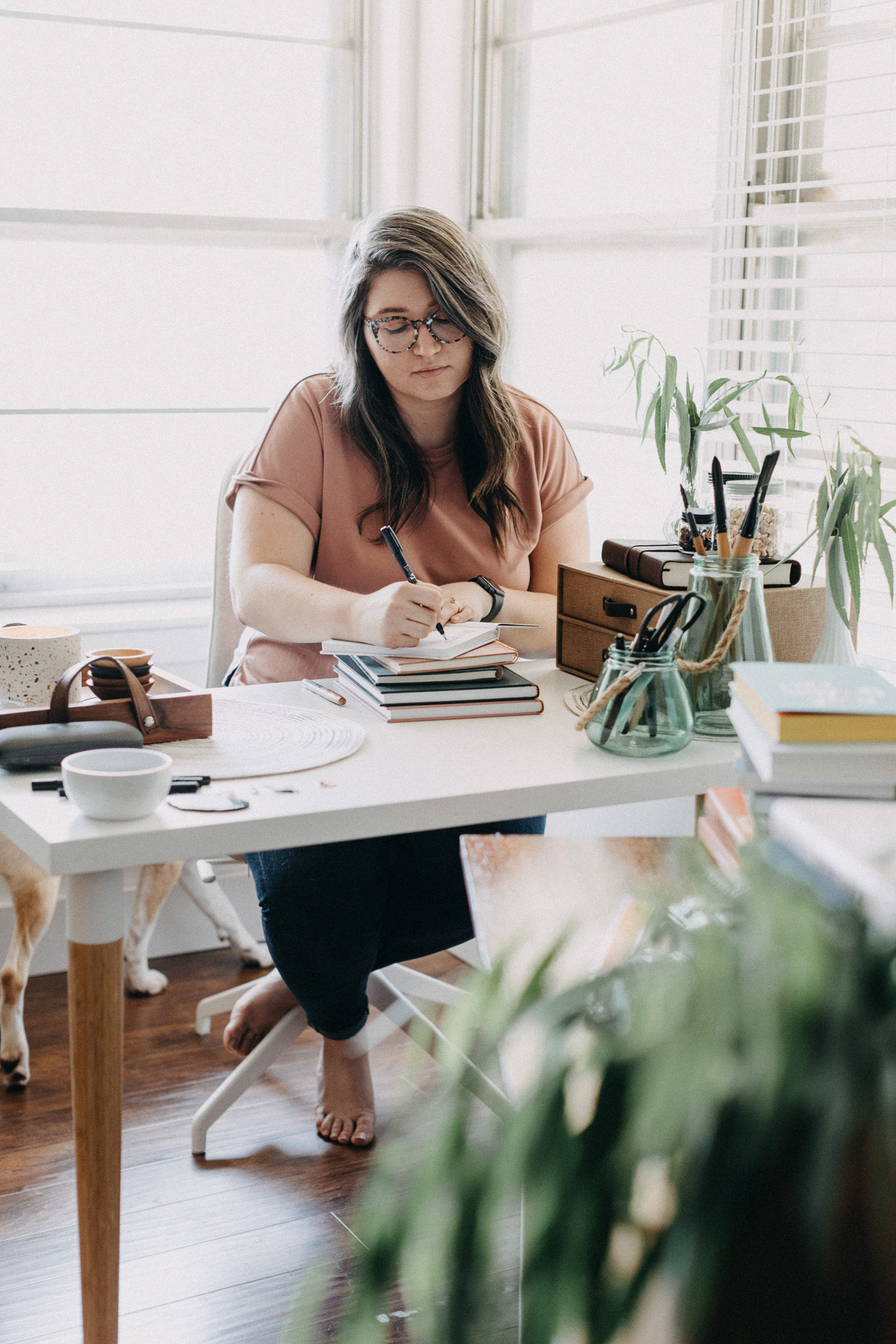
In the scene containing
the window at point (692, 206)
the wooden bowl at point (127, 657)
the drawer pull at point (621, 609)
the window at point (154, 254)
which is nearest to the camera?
the wooden bowl at point (127, 657)

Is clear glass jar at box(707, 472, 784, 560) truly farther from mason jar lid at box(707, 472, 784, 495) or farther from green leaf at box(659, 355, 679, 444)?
green leaf at box(659, 355, 679, 444)

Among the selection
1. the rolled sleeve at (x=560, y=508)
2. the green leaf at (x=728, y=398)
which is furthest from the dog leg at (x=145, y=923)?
the green leaf at (x=728, y=398)

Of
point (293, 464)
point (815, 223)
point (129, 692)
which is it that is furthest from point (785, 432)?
point (129, 692)

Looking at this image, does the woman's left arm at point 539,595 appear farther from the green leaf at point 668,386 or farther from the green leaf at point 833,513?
the green leaf at point 833,513

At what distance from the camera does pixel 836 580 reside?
1653mm

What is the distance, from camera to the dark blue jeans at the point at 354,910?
178 cm

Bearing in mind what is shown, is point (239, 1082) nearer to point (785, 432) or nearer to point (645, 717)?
point (645, 717)

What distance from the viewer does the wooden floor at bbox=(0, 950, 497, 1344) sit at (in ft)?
5.35

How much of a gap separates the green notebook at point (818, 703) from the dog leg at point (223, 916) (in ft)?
5.90

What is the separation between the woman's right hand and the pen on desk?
97 millimetres

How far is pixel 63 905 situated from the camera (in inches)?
104

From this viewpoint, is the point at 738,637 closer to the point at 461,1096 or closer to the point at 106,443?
the point at 461,1096

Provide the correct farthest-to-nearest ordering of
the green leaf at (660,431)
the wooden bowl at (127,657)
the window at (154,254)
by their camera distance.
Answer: the window at (154,254) → the green leaf at (660,431) → the wooden bowl at (127,657)

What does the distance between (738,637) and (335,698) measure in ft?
1.71
